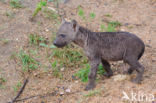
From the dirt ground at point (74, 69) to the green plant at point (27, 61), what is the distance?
0.18m

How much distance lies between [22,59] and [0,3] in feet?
10.3

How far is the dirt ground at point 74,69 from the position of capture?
540cm

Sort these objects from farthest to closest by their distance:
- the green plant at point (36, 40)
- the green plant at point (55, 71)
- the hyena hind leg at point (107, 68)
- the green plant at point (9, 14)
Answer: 1. the green plant at point (9, 14)
2. the green plant at point (36, 40)
3. the green plant at point (55, 71)
4. the hyena hind leg at point (107, 68)

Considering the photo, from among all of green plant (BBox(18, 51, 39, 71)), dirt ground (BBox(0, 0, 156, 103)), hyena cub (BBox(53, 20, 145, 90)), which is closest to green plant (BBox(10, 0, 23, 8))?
dirt ground (BBox(0, 0, 156, 103))

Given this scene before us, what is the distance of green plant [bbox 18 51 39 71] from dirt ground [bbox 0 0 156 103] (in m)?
0.18

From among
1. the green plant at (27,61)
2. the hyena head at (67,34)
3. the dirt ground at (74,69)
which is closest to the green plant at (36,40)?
the dirt ground at (74,69)

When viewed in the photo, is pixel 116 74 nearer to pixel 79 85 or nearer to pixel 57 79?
pixel 79 85

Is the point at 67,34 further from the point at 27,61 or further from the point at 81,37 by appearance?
the point at 27,61

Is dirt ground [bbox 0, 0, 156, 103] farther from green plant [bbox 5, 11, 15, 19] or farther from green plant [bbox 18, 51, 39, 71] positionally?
green plant [bbox 18, 51, 39, 71]

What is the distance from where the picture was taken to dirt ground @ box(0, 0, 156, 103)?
17.7 feet

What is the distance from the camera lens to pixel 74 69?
686 centimetres

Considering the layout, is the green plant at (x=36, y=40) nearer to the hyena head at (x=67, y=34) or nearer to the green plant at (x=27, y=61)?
the green plant at (x=27, y=61)

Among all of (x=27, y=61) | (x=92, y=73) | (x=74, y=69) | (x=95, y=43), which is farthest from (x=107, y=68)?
(x=27, y=61)

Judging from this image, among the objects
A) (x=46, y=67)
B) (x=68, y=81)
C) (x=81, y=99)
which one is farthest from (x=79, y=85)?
(x=46, y=67)
